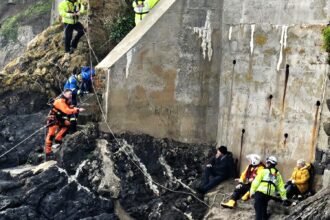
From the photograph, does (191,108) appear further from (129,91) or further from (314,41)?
(314,41)

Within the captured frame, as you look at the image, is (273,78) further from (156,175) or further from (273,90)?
(156,175)

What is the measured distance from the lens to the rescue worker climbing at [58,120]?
18141mm

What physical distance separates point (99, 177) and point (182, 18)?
4.17 metres

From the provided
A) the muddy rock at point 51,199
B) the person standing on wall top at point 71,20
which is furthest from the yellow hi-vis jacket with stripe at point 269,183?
the person standing on wall top at point 71,20

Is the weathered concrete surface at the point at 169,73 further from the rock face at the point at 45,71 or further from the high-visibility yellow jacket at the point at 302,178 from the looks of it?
the high-visibility yellow jacket at the point at 302,178

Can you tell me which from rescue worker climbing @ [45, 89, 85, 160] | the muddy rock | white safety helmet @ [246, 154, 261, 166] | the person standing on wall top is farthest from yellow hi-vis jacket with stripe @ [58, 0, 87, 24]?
white safety helmet @ [246, 154, 261, 166]

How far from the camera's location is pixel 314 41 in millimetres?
16859

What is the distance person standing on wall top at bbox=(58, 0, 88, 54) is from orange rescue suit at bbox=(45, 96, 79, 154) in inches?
101

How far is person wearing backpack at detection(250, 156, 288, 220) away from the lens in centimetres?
1548

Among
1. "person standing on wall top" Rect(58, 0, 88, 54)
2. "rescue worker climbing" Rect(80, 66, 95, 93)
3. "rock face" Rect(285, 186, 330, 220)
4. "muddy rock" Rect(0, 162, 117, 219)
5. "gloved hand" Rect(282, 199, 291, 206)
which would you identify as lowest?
"muddy rock" Rect(0, 162, 117, 219)

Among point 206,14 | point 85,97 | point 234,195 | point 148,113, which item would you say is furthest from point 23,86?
point 234,195

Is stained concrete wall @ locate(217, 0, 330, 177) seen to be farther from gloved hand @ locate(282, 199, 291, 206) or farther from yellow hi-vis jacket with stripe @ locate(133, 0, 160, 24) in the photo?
yellow hi-vis jacket with stripe @ locate(133, 0, 160, 24)

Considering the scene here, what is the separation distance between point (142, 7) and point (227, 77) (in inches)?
121

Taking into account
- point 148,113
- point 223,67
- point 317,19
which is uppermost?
point 317,19
